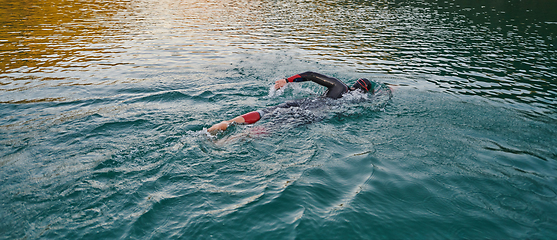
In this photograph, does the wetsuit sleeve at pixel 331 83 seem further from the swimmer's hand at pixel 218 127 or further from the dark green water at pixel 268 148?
the swimmer's hand at pixel 218 127

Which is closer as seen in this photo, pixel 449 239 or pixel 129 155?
pixel 449 239

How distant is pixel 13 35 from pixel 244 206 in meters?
25.5

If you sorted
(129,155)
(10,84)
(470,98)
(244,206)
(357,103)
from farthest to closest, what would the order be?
1. (10,84)
2. (470,98)
3. (357,103)
4. (129,155)
5. (244,206)

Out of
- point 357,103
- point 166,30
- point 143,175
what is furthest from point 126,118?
point 166,30

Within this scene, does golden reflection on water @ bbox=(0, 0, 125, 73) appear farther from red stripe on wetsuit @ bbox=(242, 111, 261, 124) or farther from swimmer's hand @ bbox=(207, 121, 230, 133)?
red stripe on wetsuit @ bbox=(242, 111, 261, 124)

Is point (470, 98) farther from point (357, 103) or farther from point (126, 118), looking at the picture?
point (126, 118)

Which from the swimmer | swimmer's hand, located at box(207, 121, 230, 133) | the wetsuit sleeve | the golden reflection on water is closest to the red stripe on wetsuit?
the swimmer

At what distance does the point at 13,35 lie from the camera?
74.3 feet

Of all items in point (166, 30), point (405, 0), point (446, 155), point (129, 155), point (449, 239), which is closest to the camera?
point (449, 239)

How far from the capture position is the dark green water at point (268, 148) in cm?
541

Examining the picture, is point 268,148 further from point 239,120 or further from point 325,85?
point 325,85

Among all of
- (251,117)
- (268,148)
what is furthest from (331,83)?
(268,148)

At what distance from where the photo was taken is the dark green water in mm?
5410

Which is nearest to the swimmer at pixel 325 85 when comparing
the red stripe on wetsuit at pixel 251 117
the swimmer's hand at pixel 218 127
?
the red stripe on wetsuit at pixel 251 117
